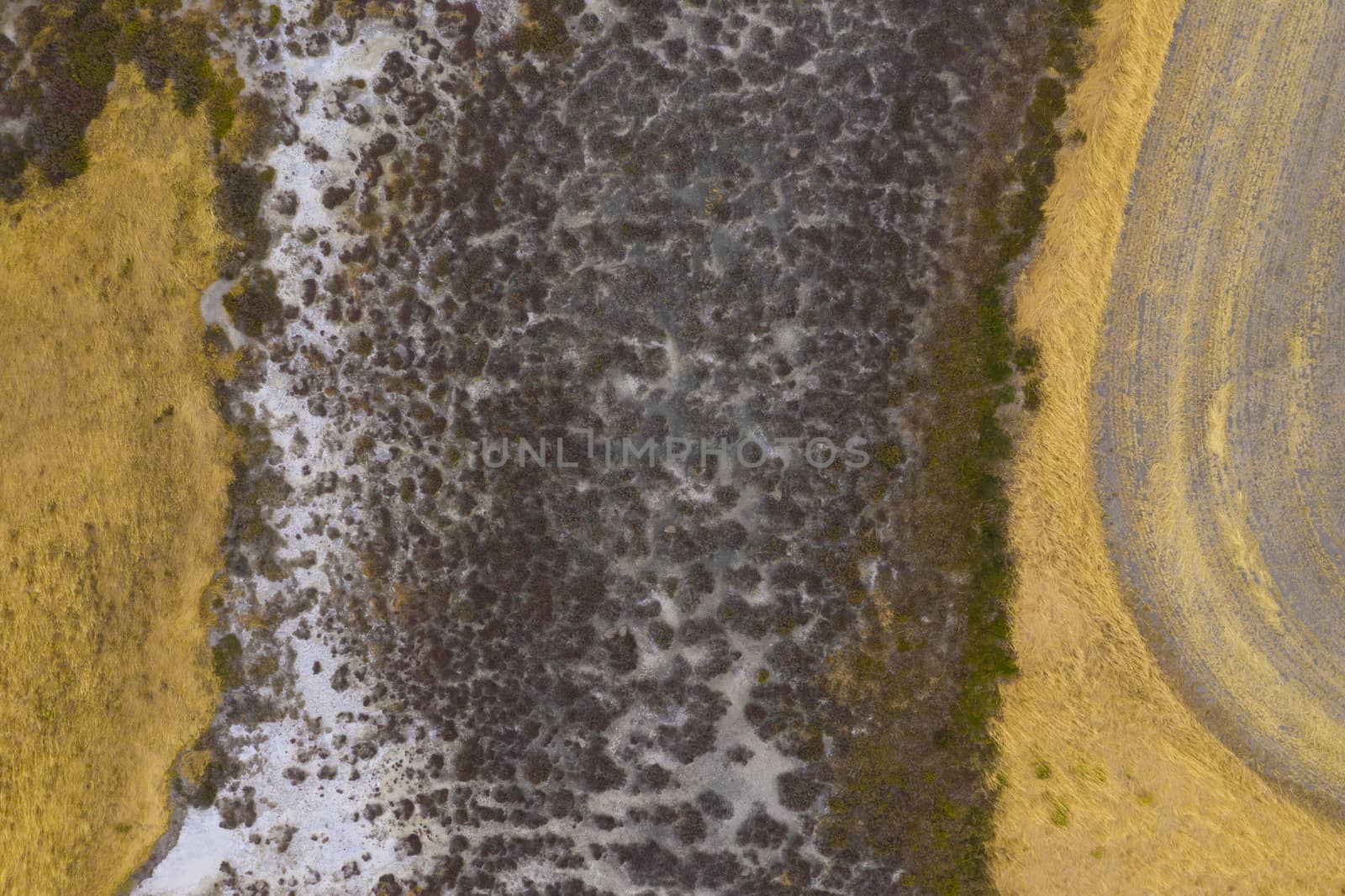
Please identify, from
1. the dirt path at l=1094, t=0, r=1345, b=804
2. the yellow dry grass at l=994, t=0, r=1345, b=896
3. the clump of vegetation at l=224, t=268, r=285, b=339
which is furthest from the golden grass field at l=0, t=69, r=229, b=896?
the dirt path at l=1094, t=0, r=1345, b=804

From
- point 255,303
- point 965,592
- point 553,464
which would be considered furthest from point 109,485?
point 965,592

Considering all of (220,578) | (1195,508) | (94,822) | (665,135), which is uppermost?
(665,135)

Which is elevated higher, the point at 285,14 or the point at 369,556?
the point at 285,14

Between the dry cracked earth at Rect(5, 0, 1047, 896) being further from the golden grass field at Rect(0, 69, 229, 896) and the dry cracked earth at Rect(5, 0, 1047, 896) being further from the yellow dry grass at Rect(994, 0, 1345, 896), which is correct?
the yellow dry grass at Rect(994, 0, 1345, 896)

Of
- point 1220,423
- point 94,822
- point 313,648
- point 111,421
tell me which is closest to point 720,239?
point 1220,423

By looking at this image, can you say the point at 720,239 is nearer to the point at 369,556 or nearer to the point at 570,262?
the point at 570,262

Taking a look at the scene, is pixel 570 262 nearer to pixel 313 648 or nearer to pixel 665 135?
pixel 665 135
